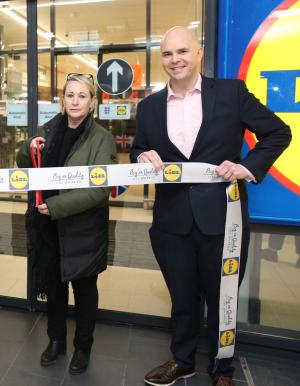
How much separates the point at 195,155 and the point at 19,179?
90 centimetres

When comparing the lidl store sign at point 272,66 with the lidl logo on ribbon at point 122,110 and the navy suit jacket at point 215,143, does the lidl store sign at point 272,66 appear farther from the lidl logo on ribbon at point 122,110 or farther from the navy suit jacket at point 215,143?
the lidl logo on ribbon at point 122,110

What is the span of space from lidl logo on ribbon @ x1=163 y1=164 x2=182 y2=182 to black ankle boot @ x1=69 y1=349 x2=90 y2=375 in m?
1.22

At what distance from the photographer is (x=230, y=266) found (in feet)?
6.09

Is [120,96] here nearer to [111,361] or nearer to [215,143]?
[215,143]

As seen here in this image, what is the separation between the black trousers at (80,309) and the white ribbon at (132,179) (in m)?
0.60

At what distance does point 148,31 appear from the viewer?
3139 millimetres

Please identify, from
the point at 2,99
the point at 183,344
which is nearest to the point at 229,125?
the point at 183,344

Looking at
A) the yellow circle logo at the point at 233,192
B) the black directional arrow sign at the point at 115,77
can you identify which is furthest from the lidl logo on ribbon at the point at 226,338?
the black directional arrow sign at the point at 115,77

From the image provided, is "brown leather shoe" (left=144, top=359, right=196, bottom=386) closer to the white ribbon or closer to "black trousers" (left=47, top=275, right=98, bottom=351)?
"black trousers" (left=47, top=275, right=98, bottom=351)

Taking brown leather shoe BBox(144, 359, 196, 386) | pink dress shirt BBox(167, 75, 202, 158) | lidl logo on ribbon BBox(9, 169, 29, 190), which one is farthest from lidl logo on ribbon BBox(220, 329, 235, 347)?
lidl logo on ribbon BBox(9, 169, 29, 190)

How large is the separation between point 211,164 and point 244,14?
42.8 inches

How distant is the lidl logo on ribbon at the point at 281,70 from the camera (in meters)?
A: 2.14

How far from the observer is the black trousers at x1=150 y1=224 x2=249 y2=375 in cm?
184

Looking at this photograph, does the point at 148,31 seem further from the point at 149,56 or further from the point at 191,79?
the point at 191,79
